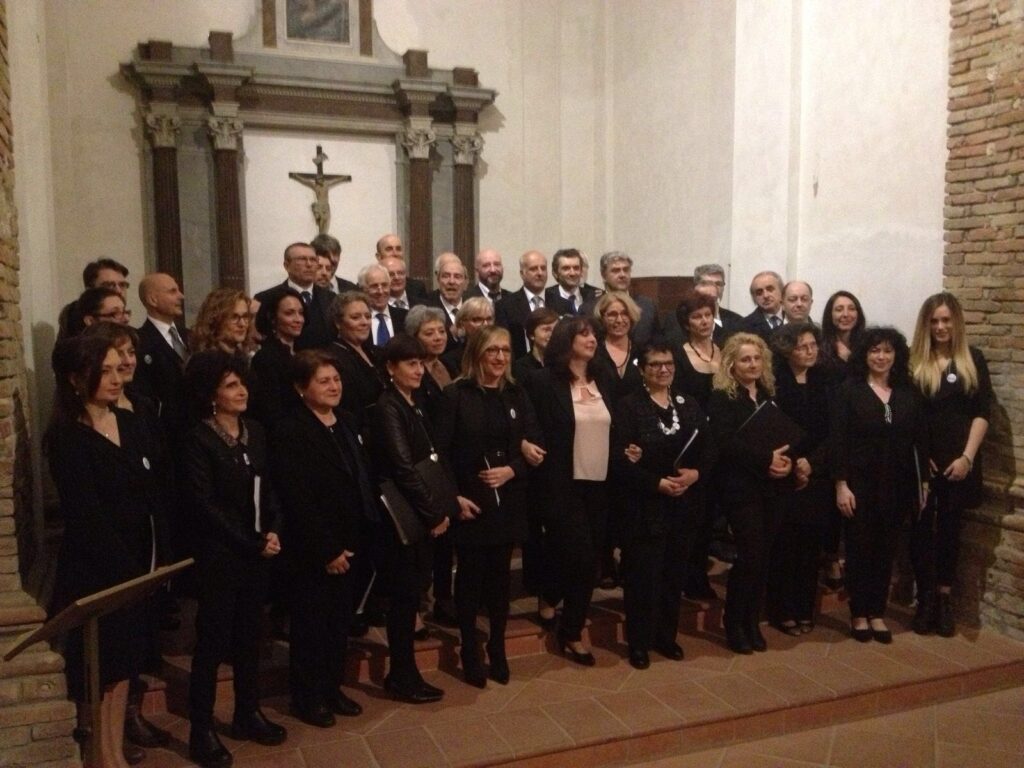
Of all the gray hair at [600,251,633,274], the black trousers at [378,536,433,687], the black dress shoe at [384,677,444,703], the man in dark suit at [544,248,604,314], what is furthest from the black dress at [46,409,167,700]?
the gray hair at [600,251,633,274]

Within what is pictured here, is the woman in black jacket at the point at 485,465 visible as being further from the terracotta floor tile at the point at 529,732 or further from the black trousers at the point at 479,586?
the terracotta floor tile at the point at 529,732

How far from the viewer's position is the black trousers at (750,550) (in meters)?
4.68

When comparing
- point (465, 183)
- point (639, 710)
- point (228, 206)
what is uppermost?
point (465, 183)

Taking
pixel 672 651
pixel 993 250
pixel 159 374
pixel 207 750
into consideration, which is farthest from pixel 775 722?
pixel 159 374

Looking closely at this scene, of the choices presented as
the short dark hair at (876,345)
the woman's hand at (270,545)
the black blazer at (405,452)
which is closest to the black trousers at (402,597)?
the black blazer at (405,452)

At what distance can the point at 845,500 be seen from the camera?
491 centimetres

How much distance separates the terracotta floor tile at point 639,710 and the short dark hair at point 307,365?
1.99 metres

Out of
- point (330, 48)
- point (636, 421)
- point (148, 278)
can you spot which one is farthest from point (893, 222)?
point (330, 48)

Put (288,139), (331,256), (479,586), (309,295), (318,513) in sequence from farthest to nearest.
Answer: (288,139) < (331,256) < (309,295) < (479,586) < (318,513)

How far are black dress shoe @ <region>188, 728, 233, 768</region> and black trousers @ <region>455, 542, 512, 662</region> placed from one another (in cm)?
118

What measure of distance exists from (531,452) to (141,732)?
2.02m

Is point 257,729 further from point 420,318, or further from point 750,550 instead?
point 750,550

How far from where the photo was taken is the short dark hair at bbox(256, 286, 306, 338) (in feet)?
14.1

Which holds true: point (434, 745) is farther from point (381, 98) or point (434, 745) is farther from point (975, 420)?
point (381, 98)
